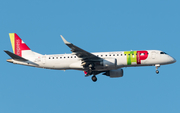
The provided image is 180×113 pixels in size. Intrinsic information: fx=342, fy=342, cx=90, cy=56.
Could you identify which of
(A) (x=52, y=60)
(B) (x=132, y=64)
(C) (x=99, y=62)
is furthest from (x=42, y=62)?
(B) (x=132, y=64)

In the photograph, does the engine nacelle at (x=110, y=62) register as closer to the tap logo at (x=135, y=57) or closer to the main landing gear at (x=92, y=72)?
the main landing gear at (x=92, y=72)

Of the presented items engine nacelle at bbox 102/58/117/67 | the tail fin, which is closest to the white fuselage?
engine nacelle at bbox 102/58/117/67

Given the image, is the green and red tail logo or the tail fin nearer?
the tail fin

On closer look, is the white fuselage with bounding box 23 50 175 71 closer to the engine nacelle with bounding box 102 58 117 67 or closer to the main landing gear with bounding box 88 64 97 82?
the engine nacelle with bounding box 102 58 117 67

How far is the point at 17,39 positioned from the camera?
2359 inches

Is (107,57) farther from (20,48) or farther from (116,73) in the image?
(20,48)

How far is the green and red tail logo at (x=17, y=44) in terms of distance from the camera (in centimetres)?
5890

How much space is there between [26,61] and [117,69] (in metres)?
15.2

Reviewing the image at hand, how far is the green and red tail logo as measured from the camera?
5890 centimetres

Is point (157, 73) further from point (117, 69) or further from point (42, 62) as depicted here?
point (42, 62)

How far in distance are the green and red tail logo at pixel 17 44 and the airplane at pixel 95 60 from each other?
1.48 metres

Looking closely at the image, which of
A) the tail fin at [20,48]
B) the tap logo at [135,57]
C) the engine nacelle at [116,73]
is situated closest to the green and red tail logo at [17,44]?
the tail fin at [20,48]

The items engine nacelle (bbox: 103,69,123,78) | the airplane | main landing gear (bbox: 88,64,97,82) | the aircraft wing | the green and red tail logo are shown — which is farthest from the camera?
the green and red tail logo

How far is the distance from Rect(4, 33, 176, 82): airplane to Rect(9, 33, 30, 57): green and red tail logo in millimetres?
1476
